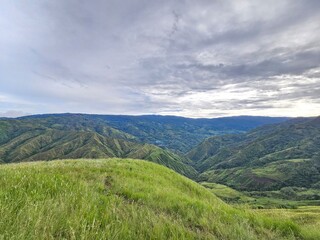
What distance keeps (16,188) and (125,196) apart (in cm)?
415

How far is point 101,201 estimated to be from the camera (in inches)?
274

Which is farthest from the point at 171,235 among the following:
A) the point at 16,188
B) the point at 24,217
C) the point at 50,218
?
the point at 16,188

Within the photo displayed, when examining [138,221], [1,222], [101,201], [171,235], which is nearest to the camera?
[1,222]

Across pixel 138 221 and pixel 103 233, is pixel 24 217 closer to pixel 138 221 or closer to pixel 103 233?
pixel 103 233

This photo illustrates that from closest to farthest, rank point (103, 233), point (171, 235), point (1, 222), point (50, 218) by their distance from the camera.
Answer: point (1, 222) → point (103, 233) → point (50, 218) → point (171, 235)

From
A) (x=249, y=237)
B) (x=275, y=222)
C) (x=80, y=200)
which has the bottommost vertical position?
(x=275, y=222)

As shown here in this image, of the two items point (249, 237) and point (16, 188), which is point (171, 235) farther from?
point (16, 188)

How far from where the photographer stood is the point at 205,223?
6445 mm

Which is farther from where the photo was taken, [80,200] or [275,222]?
[275,222]

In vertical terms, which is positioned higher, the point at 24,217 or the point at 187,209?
the point at 24,217

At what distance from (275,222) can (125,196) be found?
17.1 ft

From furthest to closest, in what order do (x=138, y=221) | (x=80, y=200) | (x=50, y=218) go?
(x=80, y=200) < (x=138, y=221) < (x=50, y=218)

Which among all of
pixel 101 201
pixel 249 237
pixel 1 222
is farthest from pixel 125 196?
pixel 1 222

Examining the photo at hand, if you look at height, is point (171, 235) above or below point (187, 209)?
above
